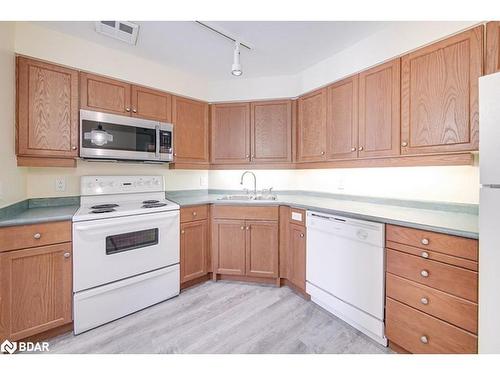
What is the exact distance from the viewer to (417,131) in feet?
5.55

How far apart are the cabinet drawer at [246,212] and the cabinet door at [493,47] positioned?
5.92ft

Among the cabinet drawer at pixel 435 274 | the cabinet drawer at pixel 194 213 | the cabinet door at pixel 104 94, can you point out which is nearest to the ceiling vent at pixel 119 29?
the cabinet door at pixel 104 94

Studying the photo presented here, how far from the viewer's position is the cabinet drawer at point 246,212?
8.07 feet

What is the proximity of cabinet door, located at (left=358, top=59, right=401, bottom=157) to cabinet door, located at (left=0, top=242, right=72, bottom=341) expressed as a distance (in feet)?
8.18

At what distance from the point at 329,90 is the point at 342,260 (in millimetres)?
1623

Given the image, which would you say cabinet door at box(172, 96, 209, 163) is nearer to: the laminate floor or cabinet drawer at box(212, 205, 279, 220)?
cabinet drawer at box(212, 205, 279, 220)

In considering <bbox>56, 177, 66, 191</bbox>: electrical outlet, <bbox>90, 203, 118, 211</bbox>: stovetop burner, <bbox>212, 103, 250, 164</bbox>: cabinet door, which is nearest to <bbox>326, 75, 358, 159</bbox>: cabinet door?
<bbox>212, 103, 250, 164</bbox>: cabinet door

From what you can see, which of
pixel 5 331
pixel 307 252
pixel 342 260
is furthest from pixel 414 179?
pixel 5 331

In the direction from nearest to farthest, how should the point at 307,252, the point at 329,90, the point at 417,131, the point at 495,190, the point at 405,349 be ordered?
1. the point at 495,190
2. the point at 405,349
3. the point at 417,131
4. the point at 307,252
5. the point at 329,90

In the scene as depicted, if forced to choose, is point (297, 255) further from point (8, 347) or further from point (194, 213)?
point (8, 347)

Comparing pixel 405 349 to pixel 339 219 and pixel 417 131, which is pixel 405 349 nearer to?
pixel 339 219

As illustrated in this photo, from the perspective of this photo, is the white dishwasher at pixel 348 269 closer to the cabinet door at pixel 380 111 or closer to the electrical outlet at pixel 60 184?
the cabinet door at pixel 380 111

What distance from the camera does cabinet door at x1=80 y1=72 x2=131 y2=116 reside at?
2043 millimetres

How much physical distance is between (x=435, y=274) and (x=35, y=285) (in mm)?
2519
